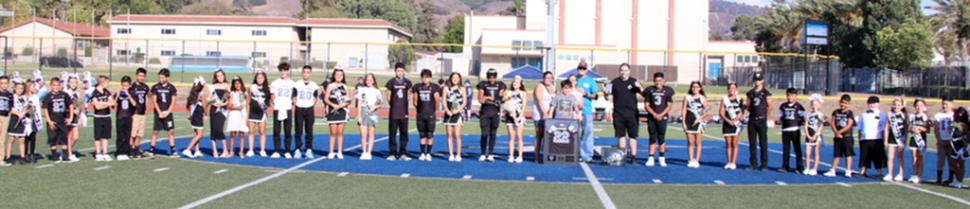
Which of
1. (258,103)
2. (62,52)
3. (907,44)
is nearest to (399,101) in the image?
(258,103)

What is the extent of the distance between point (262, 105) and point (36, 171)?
11.9ft

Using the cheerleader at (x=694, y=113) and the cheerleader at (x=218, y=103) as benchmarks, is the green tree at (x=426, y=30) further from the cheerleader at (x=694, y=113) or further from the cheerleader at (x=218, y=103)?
the cheerleader at (x=694, y=113)

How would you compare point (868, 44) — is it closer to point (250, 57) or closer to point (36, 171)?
point (250, 57)

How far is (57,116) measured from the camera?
496 inches

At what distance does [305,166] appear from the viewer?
1272 centimetres

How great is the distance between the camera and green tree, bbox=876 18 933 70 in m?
44.6

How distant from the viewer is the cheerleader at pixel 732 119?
43.5ft

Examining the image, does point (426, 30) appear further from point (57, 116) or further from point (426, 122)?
point (57, 116)

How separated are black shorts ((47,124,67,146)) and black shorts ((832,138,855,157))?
11281 millimetres

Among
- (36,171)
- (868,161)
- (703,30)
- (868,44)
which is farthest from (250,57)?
(703,30)

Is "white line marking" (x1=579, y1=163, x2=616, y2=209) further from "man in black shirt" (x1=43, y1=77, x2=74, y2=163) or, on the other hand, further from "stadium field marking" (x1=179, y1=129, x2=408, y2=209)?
"man in black shirt" (x1=43, y1=77, x2=74, y2=163)

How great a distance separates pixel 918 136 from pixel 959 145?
799mm

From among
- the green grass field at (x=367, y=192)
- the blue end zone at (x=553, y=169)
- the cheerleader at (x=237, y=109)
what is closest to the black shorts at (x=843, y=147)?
the blue end zone at (x=553, y=169)

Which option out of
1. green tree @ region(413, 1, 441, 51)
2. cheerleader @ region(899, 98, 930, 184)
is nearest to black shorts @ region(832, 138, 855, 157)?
cheerleader @ region(899, 98, 930, 184)
